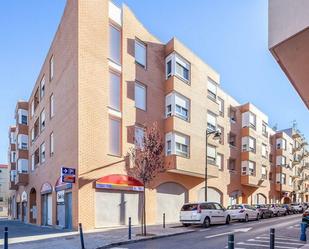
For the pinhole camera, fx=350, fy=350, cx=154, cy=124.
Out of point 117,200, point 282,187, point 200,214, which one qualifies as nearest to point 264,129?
point 282,187

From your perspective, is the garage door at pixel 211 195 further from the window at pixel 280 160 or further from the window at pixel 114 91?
the window at pixel 280 160

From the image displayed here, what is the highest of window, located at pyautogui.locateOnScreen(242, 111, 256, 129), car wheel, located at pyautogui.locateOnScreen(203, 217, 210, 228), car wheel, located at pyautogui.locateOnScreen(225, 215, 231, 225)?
window, located at pyautogui.locateOnScreen(242, 111, 256, 129)

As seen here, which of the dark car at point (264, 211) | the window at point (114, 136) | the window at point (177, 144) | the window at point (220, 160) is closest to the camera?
the window at point (114, 136)

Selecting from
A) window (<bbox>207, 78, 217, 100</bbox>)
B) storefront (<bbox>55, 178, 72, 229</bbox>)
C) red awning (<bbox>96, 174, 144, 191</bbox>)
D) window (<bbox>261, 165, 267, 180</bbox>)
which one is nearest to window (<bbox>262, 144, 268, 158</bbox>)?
window (<bbox>261, 165, 267, 180</bbox>)

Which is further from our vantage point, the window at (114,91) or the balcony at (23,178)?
the balcony at (23,178)

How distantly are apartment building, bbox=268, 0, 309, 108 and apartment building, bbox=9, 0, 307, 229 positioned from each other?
51.5ft

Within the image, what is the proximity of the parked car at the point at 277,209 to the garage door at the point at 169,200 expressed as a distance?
1214 cm

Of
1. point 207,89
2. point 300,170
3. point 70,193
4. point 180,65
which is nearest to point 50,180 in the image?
point 70,193

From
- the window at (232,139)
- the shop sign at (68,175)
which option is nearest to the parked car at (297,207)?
the window at (232,139)

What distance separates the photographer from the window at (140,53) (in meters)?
24.7

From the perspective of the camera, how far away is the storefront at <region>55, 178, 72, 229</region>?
66.6 feet

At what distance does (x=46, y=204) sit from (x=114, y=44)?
13062mm

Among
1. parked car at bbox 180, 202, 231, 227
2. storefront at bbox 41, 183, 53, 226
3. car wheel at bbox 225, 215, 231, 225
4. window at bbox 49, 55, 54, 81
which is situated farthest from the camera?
window at bbox 49, 55, 54, 81

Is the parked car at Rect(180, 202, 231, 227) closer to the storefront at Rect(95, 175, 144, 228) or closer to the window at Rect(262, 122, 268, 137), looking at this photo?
the storefront at Rect(95, 175, 144, 228)
